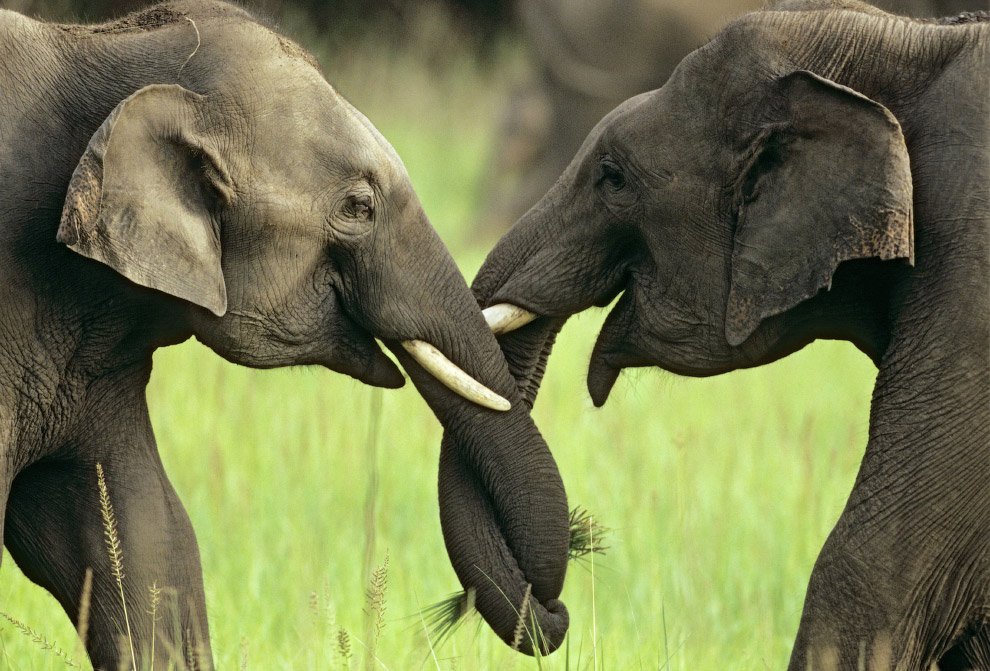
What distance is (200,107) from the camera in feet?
11.6

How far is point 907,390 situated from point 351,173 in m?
1.51

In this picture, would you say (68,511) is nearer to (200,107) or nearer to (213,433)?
(200,107)

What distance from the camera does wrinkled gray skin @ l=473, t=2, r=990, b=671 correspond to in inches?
132

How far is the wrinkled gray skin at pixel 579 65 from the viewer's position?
13.0 m

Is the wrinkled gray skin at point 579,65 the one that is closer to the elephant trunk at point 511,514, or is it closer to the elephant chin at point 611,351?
the elephant chin at point 611,351

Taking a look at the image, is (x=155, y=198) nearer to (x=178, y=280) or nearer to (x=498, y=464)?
(x=178, y=280)

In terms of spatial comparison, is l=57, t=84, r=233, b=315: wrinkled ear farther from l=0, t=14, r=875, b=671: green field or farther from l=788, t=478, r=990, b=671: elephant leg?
l=788, t=478, r=990, b=671: elephant leg

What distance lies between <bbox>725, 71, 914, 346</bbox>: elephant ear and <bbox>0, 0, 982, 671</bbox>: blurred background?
820 millimetres

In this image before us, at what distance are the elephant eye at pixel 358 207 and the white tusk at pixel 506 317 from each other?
1.91ft

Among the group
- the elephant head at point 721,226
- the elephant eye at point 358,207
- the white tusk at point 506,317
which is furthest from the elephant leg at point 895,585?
the elephant eye at point 358,207

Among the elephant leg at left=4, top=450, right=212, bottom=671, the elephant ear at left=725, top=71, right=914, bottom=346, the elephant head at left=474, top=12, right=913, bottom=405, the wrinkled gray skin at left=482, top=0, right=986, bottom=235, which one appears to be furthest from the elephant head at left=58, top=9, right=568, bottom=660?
the wrinkled gray skin at left=482, top=0, right=986, bottom=235

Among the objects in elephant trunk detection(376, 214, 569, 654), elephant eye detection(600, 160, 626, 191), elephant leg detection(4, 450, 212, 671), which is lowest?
elephant leg detection(4, 450, 212, 671)

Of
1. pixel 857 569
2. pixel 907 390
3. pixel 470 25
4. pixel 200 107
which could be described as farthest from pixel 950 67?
pixel 470 25

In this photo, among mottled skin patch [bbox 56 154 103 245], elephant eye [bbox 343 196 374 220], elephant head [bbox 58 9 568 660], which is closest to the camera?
mottled skin patch [bbox 56 154 103 245]
